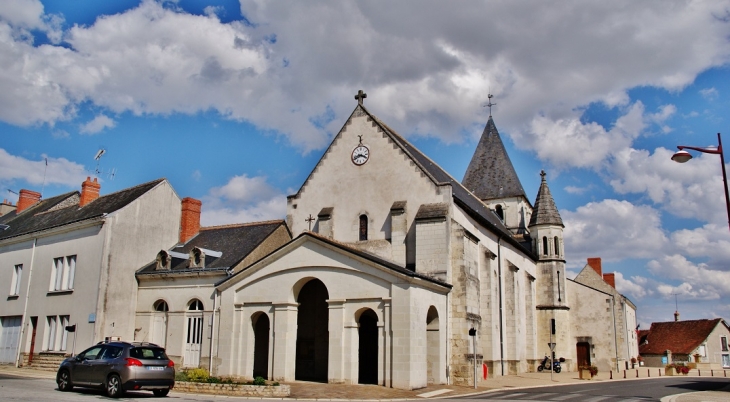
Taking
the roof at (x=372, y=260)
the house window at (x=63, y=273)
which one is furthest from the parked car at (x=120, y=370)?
the house window at (x=63, y=273)

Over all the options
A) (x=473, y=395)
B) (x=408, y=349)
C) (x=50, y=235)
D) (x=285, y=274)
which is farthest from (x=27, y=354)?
(x=473, y=395)

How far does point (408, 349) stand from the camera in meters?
21.8

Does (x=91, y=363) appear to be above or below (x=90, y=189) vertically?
below

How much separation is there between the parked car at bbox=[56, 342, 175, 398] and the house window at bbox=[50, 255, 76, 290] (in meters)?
14.0

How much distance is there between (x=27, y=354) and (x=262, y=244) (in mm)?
13716

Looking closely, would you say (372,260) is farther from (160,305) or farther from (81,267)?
(81,267)

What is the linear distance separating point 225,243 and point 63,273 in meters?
8.47

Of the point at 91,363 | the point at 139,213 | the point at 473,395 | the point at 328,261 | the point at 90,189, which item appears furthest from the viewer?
the point at 90,189

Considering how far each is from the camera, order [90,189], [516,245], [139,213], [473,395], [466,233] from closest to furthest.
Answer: [473,395] < [466,233] < [139,213] < [90,189] < [516,245]

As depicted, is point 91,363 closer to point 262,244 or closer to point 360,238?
point 262,244

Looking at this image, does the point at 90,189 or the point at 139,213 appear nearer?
the point at 139,213

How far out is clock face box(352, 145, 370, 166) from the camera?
30.5m

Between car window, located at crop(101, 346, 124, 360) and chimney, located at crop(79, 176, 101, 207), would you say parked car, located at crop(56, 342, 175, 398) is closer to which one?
car window, located at crop(101, 346, 124, 360)

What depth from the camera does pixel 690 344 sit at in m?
59.1
